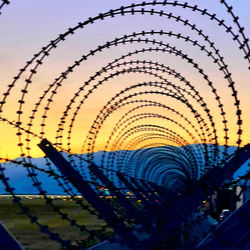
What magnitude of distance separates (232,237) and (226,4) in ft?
9.17

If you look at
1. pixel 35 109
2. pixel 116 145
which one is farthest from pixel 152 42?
pixel 116 145

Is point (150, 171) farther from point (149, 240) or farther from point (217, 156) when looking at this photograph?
point (149, 240)

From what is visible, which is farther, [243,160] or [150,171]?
[150,171]

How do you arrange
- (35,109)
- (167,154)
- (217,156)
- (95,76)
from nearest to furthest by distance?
(35,109) → (95,76) → (217,156) → (167,154)

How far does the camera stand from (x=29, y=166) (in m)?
4.48

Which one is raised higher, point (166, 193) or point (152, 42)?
point (152, 42)

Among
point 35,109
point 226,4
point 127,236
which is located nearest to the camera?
point 226,4

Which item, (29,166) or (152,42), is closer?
(29,166)

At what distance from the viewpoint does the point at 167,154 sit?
50.9 feet

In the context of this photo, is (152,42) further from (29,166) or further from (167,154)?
(167,154)

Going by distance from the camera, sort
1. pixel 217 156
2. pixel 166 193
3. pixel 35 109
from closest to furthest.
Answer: pixel 35 109
pixel 217 156
pixel 166 193

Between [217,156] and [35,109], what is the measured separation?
3708 mm

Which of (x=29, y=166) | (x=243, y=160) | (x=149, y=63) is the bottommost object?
(x=243, y=160)

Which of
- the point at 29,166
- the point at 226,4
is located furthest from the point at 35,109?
the point at 226,4
